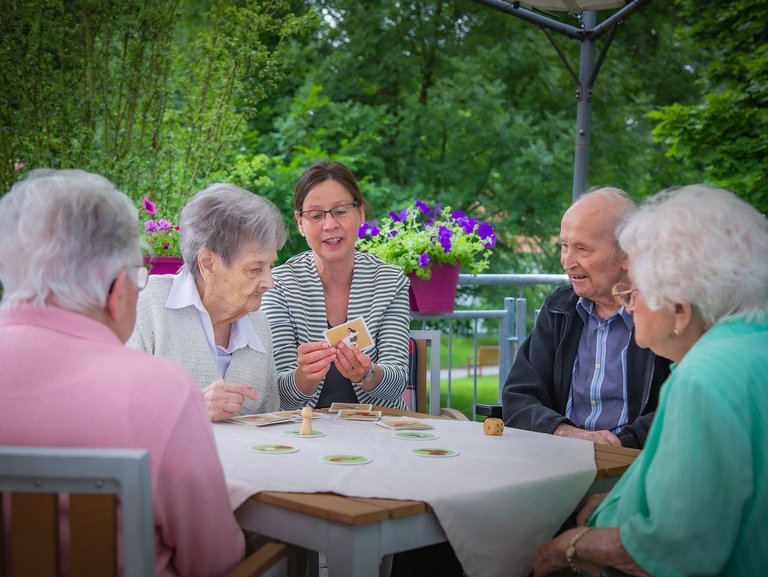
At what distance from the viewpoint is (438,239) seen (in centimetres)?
430

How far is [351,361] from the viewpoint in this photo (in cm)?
302

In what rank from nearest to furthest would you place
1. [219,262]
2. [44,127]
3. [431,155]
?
[219,262] < [44,127] < [431,155]

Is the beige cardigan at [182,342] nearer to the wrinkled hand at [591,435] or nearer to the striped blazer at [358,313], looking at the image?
the striped blazer at [358,313]

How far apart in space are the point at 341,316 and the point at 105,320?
196 cm

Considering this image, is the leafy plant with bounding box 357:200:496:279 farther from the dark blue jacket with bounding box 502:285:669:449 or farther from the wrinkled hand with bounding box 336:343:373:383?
the wrinkled hand with bounding box 336:343:373:383

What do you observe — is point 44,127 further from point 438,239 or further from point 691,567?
point 691,567

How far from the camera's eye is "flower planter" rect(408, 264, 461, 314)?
4342mm

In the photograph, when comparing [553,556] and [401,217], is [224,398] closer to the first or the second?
[553,556]

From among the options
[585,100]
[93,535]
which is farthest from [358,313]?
[585,100]

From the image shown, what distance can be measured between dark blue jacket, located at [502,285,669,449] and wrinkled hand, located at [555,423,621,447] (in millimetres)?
43

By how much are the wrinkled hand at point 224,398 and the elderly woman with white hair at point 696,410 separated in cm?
107

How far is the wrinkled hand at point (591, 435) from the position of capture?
2.75 meters

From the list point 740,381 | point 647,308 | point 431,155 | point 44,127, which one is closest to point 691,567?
point 740,381

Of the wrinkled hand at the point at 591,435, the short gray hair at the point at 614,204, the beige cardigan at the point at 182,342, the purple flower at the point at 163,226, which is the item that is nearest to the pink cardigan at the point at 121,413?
the beige cardigan at the point at 182,342
